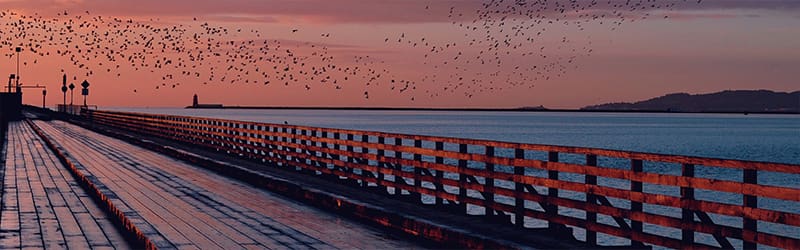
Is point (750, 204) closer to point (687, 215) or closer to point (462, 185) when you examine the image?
point (687, 215)

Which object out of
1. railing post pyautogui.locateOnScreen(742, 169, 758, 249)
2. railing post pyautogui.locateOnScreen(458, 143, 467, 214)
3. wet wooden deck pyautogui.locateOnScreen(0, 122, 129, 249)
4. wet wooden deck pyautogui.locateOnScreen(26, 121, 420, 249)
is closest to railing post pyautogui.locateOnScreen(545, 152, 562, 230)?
wet wooden deck pyautogui.locateOnScreen(26, 121, 420, 249)

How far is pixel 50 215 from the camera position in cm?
1706

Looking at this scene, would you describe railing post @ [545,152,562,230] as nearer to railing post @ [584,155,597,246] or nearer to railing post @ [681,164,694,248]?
railing post @ [584,155,597,246]

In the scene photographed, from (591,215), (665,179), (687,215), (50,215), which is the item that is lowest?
(50,215)

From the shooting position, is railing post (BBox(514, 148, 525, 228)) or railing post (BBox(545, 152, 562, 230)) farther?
railing post (BBox(514, 148, 525, 228))

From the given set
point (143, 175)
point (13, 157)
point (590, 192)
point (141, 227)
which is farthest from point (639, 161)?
point (13, 157)

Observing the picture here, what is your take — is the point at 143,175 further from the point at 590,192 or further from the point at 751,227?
the point at 751,227

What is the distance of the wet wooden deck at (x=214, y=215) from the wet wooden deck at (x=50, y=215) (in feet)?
0.34

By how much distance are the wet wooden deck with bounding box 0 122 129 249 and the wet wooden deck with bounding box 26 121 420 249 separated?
0.34 ft

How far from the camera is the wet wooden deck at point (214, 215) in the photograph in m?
14.1

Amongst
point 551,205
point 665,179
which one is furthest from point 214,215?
point 665,179

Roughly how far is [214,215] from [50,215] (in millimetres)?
2082

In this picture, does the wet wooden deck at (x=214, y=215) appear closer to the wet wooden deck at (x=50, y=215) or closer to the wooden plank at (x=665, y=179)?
the wet wooden deck at (x=50, y=215)

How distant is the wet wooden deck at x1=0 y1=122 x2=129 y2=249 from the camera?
1403 cm
